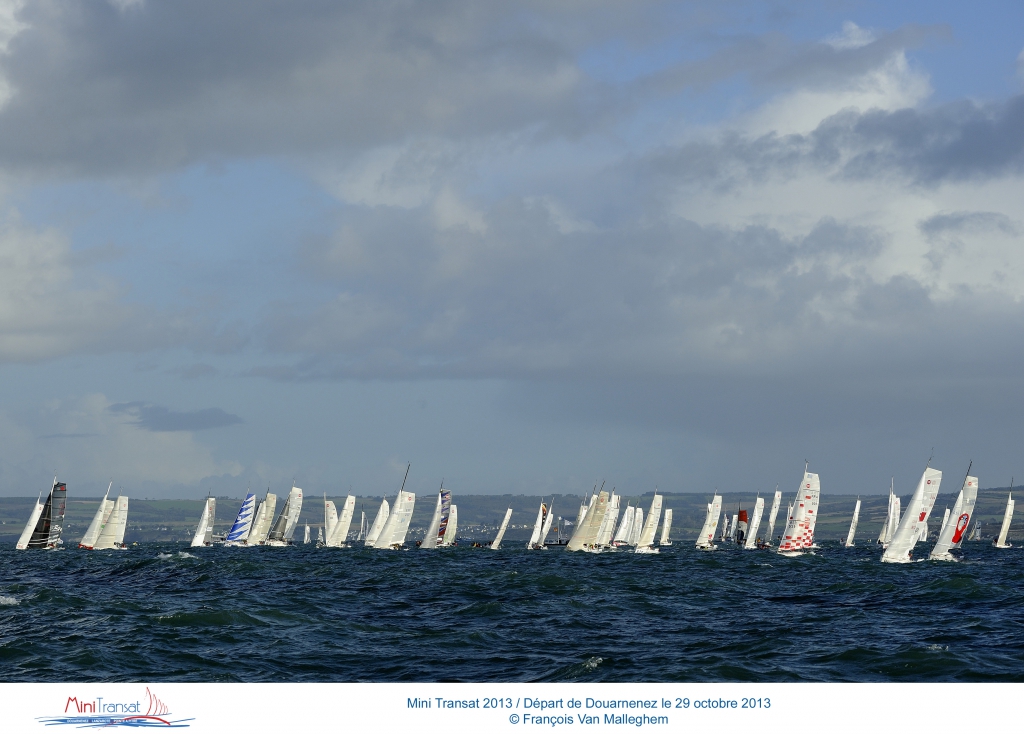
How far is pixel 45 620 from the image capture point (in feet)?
123

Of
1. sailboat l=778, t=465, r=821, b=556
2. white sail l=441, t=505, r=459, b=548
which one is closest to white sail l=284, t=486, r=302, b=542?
white sail l=441, t=505, r=459, b=548

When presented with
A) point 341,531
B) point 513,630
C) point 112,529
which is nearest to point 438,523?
point 341,531

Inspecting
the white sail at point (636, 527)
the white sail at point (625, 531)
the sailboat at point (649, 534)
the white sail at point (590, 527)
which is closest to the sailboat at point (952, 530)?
the white sail at point (590, 527)

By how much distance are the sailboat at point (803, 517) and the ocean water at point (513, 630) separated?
45848mm

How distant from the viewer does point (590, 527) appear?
380 ft

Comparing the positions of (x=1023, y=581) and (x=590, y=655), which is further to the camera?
(x=1023, y=581)

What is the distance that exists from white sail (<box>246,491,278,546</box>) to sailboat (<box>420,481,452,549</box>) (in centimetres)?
2819

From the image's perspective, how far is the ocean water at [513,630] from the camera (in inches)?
1042

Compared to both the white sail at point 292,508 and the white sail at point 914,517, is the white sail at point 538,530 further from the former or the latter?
the white sail at point 914,517

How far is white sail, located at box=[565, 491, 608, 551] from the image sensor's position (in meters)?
114

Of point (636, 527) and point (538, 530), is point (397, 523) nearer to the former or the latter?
point (538, 530)
